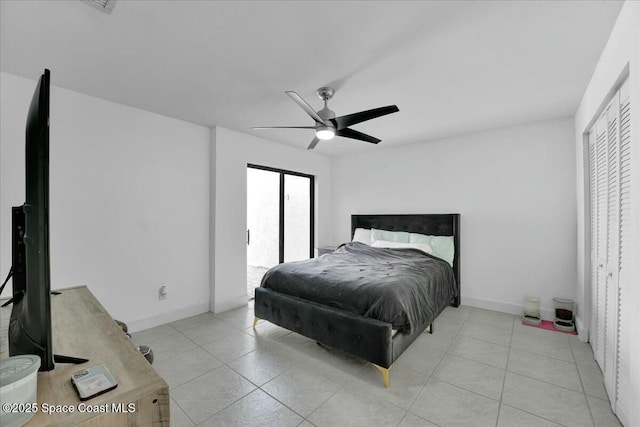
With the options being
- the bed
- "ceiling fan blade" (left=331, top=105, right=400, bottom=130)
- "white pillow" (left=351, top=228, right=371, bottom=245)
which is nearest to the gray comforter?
the bed

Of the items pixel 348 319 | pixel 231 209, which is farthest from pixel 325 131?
pixel 231 209

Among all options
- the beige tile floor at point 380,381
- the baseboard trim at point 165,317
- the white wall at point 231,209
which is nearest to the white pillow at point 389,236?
the beige tile floor at point 380,381

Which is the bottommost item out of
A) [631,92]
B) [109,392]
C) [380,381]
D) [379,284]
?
[380,381]

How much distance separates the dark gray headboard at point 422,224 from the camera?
3.88 m

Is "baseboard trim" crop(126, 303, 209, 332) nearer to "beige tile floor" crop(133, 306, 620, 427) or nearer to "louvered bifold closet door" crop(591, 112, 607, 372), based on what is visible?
"beige tile floor" crop(133, 306, 620, 427)

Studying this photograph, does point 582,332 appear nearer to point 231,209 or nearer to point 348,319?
point 348,319

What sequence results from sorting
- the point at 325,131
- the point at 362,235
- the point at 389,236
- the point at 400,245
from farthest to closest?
the point at 362,235
the point at 389,236
the point at 400,245
the point at 325,131

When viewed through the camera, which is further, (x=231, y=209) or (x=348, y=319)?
(x=231, y=209)

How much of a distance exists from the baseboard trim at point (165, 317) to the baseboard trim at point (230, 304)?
5.9 inches

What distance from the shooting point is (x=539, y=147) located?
342cm

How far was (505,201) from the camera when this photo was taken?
3.64 m

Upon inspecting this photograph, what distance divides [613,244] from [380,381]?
75.9 inches

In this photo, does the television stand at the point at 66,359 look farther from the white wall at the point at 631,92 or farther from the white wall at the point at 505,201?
the white wall at the point at 505,201

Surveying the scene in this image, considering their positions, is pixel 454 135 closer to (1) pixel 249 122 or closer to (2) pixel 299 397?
(1) pixel 249 122
